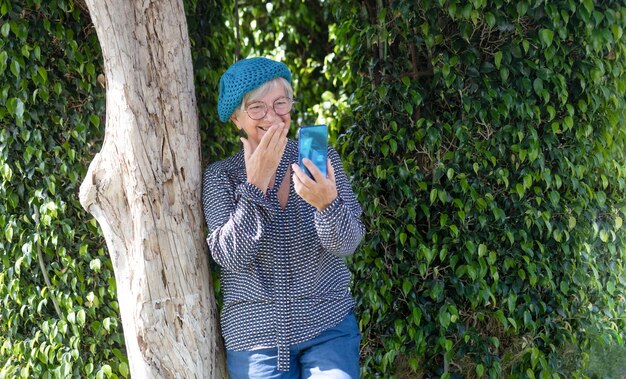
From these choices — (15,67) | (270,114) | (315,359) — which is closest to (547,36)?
(270,114)

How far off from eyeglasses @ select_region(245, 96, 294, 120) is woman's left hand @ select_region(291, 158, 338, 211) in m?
0.28

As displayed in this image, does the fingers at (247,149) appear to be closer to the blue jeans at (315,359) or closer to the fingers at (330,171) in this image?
the fingers at (330,171)

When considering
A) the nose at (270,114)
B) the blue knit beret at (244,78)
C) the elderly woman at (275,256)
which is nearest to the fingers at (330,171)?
the elderly woman at (275,256)

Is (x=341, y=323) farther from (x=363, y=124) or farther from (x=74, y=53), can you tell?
(x=74, y=53)

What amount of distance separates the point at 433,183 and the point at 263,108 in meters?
1.17

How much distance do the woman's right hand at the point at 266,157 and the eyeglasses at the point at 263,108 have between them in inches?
3.8

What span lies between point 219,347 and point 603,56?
210cm

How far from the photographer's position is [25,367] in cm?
360

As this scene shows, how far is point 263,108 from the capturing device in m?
2.65

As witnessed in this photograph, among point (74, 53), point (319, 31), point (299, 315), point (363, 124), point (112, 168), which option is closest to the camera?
point (299, 315)

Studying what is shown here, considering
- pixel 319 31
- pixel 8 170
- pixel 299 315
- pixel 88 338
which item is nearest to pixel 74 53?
pixel 8 170

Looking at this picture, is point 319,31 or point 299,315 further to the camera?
point 319,31

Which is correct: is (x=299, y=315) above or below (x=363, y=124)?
below

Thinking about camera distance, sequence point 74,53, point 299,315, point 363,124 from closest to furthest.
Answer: point 299,315
point 74,53
point 363,124
